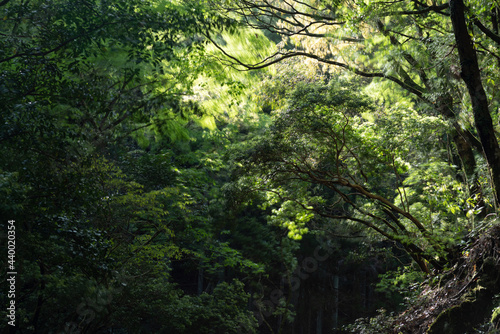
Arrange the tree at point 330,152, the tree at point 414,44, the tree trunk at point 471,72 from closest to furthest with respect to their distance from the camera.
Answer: the tree trunk at point 471,72 < the tree at point 414,44 < the tree at point 330,152

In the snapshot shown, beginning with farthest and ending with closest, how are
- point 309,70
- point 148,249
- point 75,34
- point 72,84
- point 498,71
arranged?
point 309,70, point 148,249, point 498,71, point 75,34, point 72,84

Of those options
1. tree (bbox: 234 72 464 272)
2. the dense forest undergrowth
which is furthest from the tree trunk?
tree (bbox: 234 72 464 272)

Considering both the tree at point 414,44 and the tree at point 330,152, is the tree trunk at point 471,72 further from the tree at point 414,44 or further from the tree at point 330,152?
the tree at point 330,152

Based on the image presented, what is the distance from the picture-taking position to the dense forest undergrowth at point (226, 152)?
3762 millimetres

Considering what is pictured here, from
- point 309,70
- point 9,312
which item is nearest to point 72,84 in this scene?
point 9,312

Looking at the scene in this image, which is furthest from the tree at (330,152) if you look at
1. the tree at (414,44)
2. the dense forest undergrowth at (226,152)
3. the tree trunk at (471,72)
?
the tree trunk at (471,72)

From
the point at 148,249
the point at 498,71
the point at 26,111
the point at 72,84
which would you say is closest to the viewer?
the point at 26,111

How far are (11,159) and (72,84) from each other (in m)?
0.99

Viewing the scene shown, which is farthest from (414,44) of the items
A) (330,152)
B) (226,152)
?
(226,152)

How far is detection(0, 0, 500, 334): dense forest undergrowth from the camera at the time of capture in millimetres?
3762

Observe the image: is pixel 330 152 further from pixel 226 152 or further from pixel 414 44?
pixel 414 44

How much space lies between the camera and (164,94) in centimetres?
612

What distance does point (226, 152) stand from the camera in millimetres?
6770

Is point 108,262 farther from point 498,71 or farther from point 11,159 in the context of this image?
point 498,71
